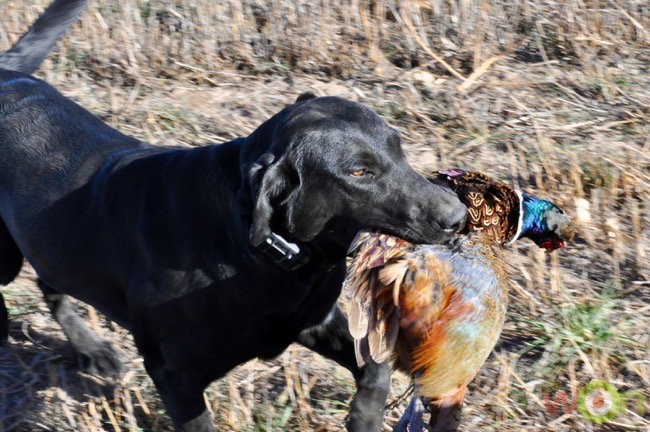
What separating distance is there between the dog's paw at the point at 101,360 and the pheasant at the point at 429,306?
5.21 feet

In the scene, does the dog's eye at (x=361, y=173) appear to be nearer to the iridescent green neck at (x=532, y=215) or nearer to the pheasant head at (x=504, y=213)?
the pheasant head at (x=504, y=213)

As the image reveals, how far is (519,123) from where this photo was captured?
548 centimetres

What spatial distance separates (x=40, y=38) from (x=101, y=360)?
1.59 m

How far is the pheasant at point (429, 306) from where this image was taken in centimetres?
290

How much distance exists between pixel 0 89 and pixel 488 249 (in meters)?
2.27

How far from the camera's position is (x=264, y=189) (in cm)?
305

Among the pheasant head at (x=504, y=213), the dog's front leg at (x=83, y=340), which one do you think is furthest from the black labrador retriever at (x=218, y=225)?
the dog's front leg at (x=83, y=340)

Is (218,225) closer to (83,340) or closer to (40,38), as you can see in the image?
(83,340)

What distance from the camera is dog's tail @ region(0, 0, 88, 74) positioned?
Result: 181 inches

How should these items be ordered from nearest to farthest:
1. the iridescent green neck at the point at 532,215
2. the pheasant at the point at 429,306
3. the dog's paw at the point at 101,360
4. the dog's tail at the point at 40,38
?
the pheasant at the point at 429,306 → the iridescent green neck at the point at 532,215 → the dog's paw at the point at 101,360 → the dog's tail at the point at 40,38

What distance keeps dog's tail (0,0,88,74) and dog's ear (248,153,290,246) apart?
2.00 m

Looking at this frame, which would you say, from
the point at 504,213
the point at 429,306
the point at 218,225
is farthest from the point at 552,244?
the point at 218,225

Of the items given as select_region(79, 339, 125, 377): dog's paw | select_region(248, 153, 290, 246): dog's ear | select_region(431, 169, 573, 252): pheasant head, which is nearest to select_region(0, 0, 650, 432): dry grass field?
select_region(79, 339, 125, 377): dog's paw

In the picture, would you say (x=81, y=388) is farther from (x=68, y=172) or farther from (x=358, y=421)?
(x=358, y=421)
